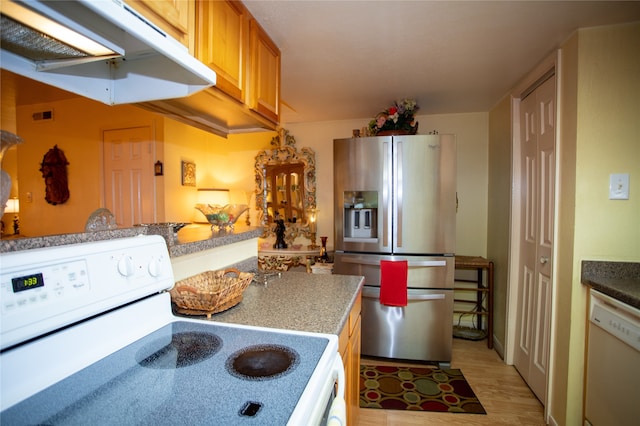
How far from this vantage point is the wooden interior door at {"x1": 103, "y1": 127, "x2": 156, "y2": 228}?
306 cm

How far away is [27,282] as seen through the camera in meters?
0.63

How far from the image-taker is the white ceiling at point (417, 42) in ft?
4.70

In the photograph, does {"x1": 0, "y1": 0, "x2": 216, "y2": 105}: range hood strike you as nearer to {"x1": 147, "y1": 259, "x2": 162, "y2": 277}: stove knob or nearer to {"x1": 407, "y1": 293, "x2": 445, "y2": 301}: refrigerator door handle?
{"x1": 147, "y1": 259, "x2": 162, "y2": 277}: stove knob

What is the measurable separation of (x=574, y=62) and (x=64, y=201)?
3316 millimetres

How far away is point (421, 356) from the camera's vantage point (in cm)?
246

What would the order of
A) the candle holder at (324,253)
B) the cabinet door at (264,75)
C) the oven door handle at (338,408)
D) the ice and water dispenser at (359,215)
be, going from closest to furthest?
the oven door handle at (338,408)
the cabinet door at (264,75)
the ice and water dispenser at (359,215)
the candle holder at (324,253)

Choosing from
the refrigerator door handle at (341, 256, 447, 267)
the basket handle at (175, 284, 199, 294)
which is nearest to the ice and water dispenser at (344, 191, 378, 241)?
→ the refrigerator door handle at (341, 256, 447, 267)

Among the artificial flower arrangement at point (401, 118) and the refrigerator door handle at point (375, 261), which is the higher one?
the artificial flower arrangement at point (401, 118)

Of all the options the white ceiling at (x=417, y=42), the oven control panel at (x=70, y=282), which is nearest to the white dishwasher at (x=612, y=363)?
the white ceiling at (x=417, y=42)

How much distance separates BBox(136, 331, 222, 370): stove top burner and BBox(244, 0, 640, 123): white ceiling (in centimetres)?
143

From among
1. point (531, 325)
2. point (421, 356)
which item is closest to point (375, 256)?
point (421, 356)

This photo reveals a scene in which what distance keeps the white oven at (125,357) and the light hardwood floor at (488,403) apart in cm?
141

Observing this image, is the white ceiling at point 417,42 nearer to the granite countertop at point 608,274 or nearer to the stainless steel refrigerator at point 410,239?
the stainless steel refrigerator at point 410,239

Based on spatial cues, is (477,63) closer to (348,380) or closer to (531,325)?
(531,325)
